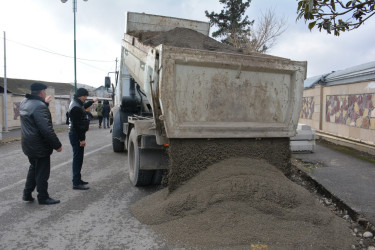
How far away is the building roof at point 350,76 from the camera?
881 centimetres

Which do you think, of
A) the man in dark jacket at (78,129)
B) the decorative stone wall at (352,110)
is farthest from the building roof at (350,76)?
the man in dark jacket at (78,129)

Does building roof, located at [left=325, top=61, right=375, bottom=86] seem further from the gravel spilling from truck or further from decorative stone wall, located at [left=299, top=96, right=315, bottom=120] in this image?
the gravel spilling from truck

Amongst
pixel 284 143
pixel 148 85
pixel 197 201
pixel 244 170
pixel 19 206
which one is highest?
pixel 148 85

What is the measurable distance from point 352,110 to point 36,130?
Answer: 29.3 feet

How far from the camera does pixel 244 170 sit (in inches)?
155

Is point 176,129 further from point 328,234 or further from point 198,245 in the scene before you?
point 328,234

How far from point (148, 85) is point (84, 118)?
5.49 ft

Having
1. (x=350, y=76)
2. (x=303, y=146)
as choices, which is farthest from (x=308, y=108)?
(x=303, y=146)

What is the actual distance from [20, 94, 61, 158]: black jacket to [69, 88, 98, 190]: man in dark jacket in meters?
0.72

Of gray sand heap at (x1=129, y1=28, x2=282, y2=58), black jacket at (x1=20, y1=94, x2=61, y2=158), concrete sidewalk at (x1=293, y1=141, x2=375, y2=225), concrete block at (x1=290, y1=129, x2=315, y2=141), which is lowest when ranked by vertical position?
concrete sidewalk at (x1=293, y1=141, x2=375, y2=225)

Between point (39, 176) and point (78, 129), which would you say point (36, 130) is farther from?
point (78, 129)

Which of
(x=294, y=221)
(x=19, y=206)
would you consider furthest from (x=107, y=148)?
(x=294, y=221)

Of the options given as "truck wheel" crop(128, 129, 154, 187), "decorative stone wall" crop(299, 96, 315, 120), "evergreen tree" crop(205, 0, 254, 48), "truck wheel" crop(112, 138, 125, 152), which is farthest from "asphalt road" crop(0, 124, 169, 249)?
"evergreen tree" crop(205, 0, 254, 48)

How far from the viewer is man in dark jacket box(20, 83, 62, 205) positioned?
439 centimetres
